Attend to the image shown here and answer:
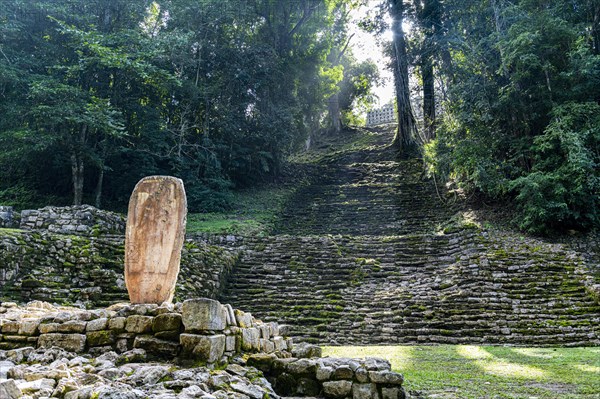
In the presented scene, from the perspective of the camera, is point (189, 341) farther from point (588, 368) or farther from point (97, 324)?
point (588, 368)

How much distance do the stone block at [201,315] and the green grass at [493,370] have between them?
207cm

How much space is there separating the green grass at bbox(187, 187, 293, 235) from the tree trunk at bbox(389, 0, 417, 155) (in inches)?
261

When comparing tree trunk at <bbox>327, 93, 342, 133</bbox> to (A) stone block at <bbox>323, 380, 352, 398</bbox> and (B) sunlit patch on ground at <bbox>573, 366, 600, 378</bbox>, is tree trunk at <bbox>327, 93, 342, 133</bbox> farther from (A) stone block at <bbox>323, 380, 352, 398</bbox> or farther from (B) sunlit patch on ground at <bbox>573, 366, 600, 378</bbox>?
(A) stone block at <bbox>323, 380, 352, 398</bbox>

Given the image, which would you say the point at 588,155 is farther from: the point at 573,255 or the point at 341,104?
the point at 341,104

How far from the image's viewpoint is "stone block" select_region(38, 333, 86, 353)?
4105mm

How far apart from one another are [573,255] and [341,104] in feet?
79.9

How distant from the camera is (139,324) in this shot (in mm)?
4168

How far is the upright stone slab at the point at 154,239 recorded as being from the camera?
15.9 feet

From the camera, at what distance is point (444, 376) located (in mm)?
5211

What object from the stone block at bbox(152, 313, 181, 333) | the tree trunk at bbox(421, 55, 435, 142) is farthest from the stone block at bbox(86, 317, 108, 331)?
the tree trunk at bbox(421, 55, 435, 142)

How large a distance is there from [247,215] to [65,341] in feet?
38.7

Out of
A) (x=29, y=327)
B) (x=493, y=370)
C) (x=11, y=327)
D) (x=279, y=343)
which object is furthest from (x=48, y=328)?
(x=493, y=370)

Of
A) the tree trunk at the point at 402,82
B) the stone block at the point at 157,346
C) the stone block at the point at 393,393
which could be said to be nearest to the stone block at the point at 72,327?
the stone block at the point at 157,346

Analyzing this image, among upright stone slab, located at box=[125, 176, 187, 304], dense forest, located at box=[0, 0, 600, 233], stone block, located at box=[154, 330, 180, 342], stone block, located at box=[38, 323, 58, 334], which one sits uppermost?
dense forest, located at box=[0, 0, 600, 233]
